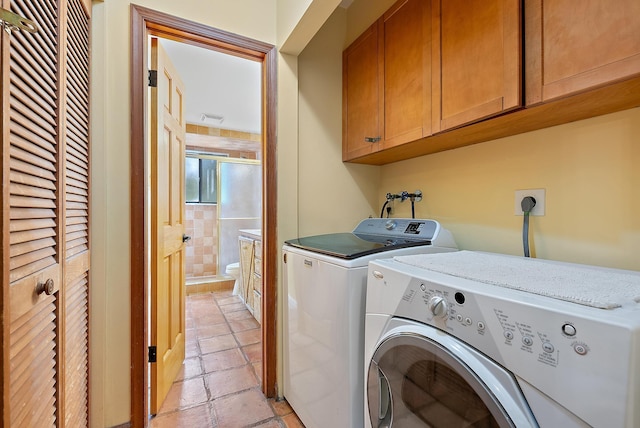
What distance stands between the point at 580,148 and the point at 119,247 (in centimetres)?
200

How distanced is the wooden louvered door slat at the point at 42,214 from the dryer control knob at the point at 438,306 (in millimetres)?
A: 964

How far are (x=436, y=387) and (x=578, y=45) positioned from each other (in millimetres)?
1053

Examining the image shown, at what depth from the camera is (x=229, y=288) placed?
390cm

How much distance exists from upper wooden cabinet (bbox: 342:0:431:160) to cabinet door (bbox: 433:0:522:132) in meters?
0.07

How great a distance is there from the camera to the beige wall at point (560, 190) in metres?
0.97

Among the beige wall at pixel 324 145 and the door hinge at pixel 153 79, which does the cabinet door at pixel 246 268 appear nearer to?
the beige wall at pixel 324 145

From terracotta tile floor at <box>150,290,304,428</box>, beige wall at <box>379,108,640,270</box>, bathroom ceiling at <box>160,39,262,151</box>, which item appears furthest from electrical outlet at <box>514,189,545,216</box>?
bathroom ceiling at <box>160,39,262,151</box>

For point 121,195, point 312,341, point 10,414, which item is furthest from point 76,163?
point 312,341

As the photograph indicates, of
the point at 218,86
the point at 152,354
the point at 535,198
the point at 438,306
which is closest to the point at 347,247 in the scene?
the point at 438,306

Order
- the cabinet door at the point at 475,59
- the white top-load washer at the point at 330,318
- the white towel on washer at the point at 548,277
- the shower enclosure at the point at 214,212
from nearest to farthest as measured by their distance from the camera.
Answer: the white towel on washer at the point at 548,277
the cabinet door at the point at 475,59
the white top-load washer at the point at 330,318
the shower enclosure at the point at 214,212

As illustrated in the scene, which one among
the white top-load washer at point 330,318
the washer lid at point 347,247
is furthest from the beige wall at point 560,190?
the washer lid at point 347,247

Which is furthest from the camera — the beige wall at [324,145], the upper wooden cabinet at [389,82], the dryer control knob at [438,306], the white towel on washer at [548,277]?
the beige wall at [324,145]

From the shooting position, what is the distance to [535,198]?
3.93ft

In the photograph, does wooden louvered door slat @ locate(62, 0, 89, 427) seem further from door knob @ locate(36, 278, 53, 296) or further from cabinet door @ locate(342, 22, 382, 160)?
cabinet door @ locate(342, 22, 382, 160)
